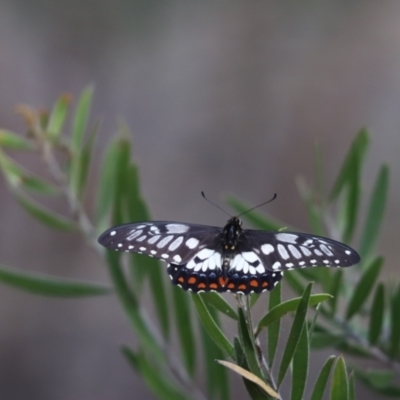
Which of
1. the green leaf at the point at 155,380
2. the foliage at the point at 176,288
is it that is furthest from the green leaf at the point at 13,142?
the green leaf at the point at 155,380

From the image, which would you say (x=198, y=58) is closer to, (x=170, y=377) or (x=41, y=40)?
(x=41, y=40)

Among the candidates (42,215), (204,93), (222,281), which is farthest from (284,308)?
(204,93)

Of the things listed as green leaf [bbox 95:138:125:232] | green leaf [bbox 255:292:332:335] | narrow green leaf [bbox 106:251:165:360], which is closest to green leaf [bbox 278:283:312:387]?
green leaf [bbox 255:292:332:335]

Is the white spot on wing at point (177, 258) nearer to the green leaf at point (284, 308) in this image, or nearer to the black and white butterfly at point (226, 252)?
the black and white butterfly at point (226, 252)

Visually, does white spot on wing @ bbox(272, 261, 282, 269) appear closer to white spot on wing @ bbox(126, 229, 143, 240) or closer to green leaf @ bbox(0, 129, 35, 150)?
Result: white spot on wing @ bbox(126, 229, 143, 240)

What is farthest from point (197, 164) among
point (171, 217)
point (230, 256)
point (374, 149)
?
point (230, 256)

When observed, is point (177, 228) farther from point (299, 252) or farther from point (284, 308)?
point (284, 308)
